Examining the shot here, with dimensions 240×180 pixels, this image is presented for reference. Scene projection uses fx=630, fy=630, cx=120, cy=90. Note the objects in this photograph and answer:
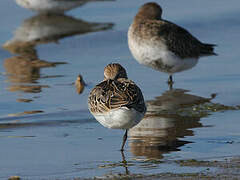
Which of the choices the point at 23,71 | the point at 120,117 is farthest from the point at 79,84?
the point at 120,117

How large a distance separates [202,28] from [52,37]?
11.2 feet

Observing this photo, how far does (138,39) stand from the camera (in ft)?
33.2

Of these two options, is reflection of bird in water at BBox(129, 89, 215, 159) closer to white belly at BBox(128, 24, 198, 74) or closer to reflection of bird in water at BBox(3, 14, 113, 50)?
white belly at BBox(128, 24, 198, 74)

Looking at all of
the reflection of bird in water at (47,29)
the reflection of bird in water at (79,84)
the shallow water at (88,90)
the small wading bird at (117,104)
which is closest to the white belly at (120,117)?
the small wading bird at (117,104)

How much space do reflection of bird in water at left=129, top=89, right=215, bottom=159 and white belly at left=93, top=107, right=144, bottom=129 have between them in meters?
0.42

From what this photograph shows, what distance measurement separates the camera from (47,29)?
49.9ft

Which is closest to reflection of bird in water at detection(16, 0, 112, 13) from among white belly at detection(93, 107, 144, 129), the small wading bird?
the small wading bird

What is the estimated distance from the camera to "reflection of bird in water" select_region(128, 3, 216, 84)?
10008 millimetres

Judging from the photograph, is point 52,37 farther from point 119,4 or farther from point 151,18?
point 151,18

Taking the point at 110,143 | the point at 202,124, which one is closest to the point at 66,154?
the point at 110,143

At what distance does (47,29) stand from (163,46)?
19.0ft

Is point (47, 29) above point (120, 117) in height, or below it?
below

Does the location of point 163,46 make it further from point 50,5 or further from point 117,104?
point 50,5

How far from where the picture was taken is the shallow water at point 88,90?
6.67 metres
